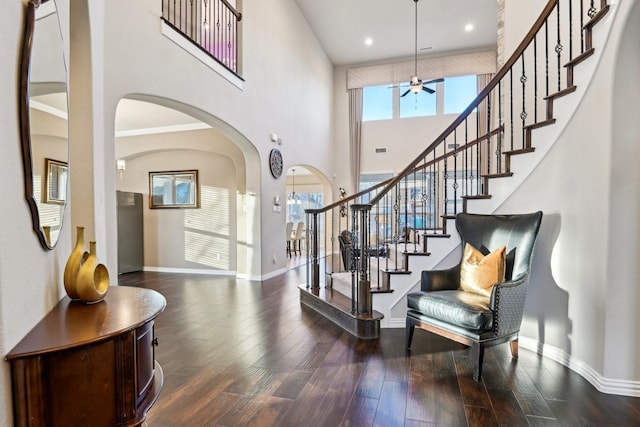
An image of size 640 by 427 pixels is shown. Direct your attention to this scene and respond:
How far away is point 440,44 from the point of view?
9.00 meters

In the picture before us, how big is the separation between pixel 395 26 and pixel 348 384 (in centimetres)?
846

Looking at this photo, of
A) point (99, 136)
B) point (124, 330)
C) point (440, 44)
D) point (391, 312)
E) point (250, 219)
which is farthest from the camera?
point (440, 44)

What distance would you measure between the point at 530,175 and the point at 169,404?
3.23 m

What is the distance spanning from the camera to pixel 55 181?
148 cm

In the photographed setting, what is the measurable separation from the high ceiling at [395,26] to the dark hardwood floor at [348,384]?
7196 millimetres

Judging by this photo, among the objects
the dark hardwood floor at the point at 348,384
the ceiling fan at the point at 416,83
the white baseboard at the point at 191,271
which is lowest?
the white baseboard at the point at 191,271

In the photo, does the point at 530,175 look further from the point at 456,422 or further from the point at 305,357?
the point at 305,357

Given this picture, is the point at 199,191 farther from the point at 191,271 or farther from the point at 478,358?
the point at 478,358

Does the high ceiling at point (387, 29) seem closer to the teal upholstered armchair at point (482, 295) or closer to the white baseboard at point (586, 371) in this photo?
the teal upholstered armchair at point (482, 295)

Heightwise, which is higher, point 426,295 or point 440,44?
point 440,44

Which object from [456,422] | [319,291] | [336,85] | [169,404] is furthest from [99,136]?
[336,85]

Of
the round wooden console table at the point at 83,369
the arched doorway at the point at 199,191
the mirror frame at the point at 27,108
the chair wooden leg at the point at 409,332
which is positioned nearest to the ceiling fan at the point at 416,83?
A: the arched doorway at the point at 199,191

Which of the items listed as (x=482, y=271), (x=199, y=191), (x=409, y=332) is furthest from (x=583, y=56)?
(x=199, y=191)

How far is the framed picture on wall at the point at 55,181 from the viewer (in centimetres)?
135
